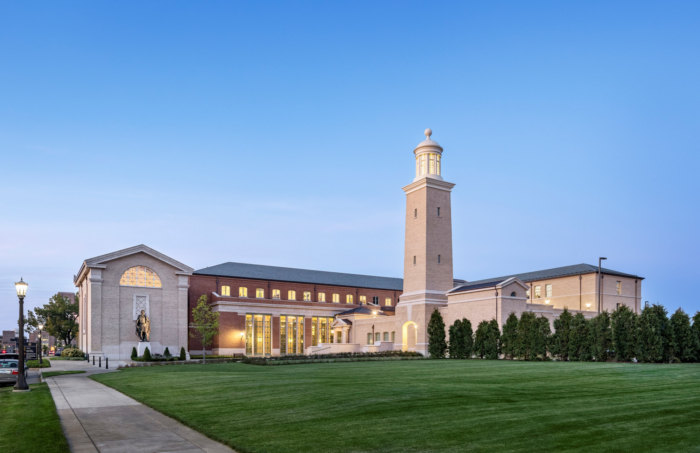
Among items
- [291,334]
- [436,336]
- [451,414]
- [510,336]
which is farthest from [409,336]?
[451,414]

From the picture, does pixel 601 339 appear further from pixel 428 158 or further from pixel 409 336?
pixel 428 158

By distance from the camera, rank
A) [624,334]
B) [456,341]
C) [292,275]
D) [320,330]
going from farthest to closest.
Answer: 1. [292,275]
2. [320,330]
3. [456,341]
4. [624,334]

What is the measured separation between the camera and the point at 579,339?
37.7 metres

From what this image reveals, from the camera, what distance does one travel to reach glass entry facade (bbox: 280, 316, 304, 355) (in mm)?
69875

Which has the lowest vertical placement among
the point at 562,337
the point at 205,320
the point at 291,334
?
the point at 291,334

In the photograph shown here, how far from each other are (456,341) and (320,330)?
1103 inches

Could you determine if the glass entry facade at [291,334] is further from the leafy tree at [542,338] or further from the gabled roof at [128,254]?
the leafy tree at [542,338]

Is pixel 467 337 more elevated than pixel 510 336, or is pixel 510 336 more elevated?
pixel 510 336

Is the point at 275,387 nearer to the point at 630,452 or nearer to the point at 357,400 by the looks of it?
the point at 357,400

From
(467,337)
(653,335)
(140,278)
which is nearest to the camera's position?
(653,335)

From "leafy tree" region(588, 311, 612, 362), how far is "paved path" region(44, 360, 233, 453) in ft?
99.8

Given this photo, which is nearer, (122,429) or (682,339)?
(122,429)

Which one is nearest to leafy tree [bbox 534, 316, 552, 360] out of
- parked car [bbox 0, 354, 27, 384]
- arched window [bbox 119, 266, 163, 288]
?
parked car [bbox 0, 354, 27, 384]

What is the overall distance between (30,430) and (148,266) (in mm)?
51551
